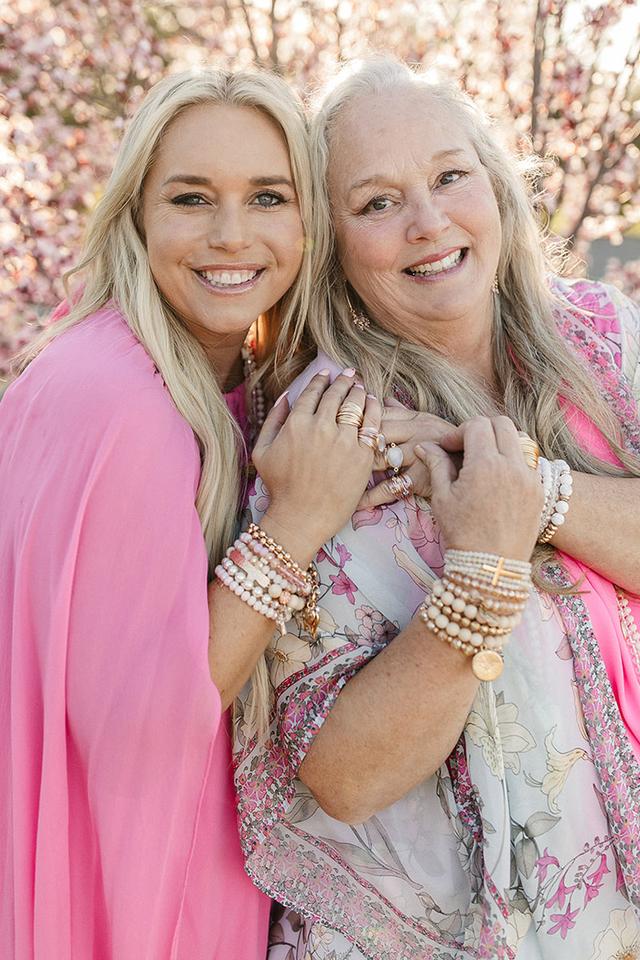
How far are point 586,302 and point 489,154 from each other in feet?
1.55

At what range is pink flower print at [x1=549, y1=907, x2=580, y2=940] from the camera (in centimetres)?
207

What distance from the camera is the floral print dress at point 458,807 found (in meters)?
2.08

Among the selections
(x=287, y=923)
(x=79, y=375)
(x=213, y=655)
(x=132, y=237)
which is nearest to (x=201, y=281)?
(x=132, y=237)

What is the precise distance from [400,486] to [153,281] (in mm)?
760

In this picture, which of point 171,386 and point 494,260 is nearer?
point 171,386

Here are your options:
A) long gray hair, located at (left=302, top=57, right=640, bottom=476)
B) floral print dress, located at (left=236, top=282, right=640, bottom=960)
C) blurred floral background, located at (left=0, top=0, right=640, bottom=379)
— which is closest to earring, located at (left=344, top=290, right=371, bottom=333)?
long gray hair, located at (left=302, top=57, right=640, bottom=476)

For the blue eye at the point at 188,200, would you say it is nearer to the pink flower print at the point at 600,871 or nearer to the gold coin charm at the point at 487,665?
the gold coin charm at the point at 487,665

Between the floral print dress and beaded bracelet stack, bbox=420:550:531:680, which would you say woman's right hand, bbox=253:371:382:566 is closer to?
the floral print dress

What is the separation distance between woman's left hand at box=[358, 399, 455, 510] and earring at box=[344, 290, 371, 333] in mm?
272

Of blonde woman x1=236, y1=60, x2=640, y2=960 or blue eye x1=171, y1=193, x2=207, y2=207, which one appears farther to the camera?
blue eye x1=171, y1=193, x2=207, y2=207

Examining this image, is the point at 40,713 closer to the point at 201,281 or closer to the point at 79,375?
the point at 79,375

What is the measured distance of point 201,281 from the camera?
2.43m

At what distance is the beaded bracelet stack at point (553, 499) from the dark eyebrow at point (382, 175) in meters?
0.74

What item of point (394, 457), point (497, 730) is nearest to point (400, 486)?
point (394, 457)
